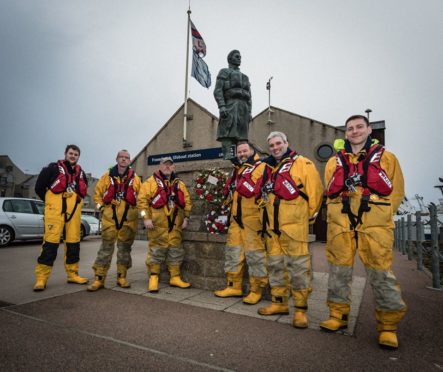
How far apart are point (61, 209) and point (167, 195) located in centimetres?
166

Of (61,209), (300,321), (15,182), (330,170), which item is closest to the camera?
(300,321)

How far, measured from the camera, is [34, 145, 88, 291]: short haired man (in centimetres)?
447

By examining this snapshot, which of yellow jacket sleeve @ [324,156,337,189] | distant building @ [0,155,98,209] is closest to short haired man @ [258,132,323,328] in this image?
yellow jacket sleeve @ [324,156,337,189]

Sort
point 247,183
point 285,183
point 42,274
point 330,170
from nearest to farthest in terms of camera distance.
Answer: point 330,170, point 285,183, point 247,183, point 42,274

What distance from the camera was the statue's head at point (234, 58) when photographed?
634 cm

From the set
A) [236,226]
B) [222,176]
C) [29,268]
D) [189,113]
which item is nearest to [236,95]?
[222,176]

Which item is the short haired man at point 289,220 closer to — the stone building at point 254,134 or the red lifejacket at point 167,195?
the red lifejacket at point 167,195

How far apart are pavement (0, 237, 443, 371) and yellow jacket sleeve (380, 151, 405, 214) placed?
1384 mm

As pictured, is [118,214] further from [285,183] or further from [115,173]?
[285,183]

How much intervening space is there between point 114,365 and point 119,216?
2.75 m

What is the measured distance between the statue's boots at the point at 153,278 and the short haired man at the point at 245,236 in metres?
0.96

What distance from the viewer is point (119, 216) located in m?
4.73

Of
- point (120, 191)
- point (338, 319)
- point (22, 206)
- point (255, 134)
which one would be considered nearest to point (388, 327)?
point (338, 319)

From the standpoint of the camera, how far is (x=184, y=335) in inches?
113
